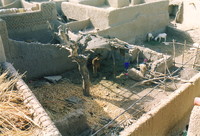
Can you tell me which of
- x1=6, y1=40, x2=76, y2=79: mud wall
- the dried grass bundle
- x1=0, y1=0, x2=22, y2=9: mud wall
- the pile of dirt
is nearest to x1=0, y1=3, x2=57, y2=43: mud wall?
x1=6, y1=40, x2=76, y2=79: mud wall

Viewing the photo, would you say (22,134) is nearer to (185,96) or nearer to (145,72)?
(185,96)

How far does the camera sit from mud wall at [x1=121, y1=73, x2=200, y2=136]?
4.88 m

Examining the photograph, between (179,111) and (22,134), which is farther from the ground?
(22,134)

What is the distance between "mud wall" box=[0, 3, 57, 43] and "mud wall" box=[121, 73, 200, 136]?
25.8 ft

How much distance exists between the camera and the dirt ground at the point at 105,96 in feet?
24.6

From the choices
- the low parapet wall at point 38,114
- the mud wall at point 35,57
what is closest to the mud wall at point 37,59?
the mud wall at point 35,57

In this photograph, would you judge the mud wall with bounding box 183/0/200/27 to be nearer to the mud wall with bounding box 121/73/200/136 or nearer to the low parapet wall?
the mud wall with bounding box 121/73/200/136

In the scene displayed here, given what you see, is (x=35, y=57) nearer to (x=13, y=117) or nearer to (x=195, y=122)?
(x=13, y=117)

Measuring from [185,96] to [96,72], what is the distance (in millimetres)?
4971

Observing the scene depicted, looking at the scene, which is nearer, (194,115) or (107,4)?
(194,115)

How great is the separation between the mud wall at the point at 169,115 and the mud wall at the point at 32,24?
309 inches

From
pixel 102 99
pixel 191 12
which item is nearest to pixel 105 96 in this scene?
pixel 102 99

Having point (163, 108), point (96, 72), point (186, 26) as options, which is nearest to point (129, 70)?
point (96, 72)

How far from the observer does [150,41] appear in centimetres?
1448
